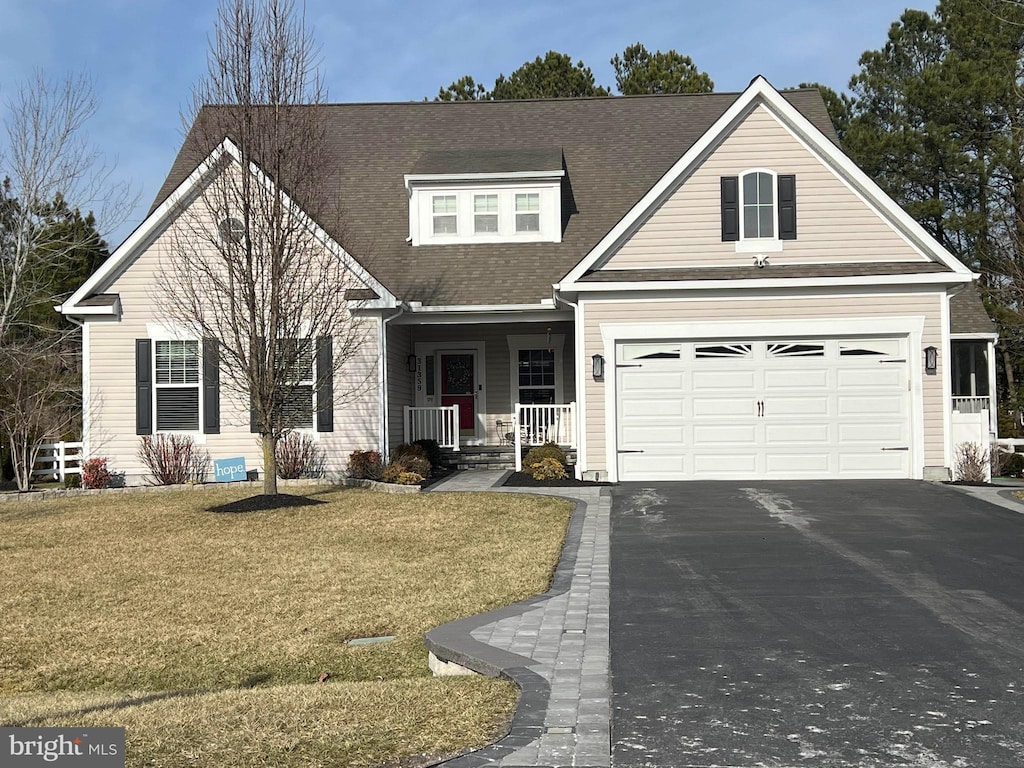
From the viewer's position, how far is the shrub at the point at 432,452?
1933 centimetres

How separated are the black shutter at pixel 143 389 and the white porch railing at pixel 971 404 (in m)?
17.4

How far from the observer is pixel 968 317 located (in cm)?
2325

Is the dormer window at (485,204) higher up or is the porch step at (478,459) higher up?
the dormer window at (485,204)

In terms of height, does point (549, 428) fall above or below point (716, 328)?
below

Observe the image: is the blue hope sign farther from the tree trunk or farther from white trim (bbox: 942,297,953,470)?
white trim (bbox: 942,297,953,470)

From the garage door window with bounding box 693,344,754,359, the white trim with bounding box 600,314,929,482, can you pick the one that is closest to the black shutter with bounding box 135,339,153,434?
the white trim with bounding box 600,314,929,482

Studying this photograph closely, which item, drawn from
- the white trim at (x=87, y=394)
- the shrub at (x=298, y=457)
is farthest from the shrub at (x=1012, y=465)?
the white trim at (x=87, y=394)

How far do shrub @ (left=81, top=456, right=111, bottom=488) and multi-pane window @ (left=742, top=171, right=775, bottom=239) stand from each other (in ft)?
38.7

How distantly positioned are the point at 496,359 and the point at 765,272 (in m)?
6.83

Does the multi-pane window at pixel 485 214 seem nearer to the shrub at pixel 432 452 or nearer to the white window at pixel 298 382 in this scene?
the shrub at pixel 432 452

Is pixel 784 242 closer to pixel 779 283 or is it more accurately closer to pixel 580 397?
pixel 779 283

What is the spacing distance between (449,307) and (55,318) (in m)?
17.4

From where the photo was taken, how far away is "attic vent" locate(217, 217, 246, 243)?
14891 millimetres

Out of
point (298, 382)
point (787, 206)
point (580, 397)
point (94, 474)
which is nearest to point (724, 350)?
point (580, 397)
